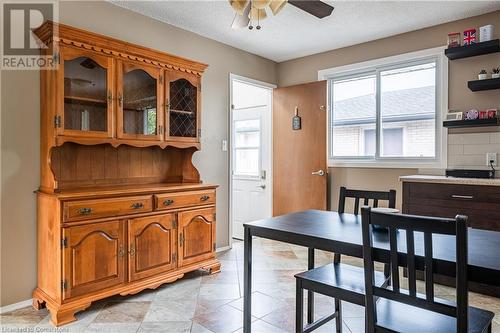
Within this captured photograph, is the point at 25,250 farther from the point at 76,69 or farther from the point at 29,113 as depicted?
the point at 76,69

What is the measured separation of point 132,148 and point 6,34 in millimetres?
1317

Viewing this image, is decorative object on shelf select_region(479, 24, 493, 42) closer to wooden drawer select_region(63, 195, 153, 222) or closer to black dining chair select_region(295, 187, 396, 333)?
black dining chair select_region(295, 187, 396, 333)

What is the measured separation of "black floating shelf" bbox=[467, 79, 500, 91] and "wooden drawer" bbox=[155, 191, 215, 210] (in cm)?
278

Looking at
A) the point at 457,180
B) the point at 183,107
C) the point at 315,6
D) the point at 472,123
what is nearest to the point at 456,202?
the point at 457,180

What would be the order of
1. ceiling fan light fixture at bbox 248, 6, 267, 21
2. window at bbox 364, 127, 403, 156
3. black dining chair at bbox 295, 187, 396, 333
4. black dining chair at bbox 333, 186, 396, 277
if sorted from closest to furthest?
black dining chair at bbox 295, 187, 396, 333 < ceiling fan light fixture at bbox 248, 6, 267, 21 < black dining chair at bbox 333, 186, 396, 277 < window at bbox 364, 127, 403, 156

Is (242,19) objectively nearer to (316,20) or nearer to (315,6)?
(315,6)

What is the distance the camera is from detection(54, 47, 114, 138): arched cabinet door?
252 cm

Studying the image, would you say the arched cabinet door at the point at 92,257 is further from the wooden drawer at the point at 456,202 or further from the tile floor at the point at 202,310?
the wooden drawer at the point at 456,202

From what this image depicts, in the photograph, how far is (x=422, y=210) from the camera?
10.6ft

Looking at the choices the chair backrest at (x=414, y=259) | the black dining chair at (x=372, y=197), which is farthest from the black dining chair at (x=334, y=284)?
the chair backrest at (x=414, y=259)

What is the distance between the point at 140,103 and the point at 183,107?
0.48 meters

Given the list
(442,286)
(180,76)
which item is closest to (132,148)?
(180,76)

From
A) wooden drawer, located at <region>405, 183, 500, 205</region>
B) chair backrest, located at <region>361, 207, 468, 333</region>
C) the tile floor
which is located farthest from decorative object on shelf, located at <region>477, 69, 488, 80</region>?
chair backrest, located at <region>361, 207, 468, 333</region>

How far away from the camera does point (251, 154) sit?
5.25m
